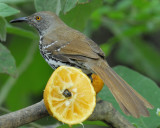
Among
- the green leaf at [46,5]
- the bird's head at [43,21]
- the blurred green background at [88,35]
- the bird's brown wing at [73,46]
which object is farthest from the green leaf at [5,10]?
the bird's head at [43,21]

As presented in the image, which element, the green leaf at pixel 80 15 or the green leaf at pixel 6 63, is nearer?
the green leaf at pixel 6 63

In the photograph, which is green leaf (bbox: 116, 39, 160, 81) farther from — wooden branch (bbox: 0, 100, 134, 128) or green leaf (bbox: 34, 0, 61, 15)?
wooden branch (bbox: 0, 100, 134, 128)

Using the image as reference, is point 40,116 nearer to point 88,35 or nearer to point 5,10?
point 5,10

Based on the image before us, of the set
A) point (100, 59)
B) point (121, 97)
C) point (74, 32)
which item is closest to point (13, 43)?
point (74, 32)

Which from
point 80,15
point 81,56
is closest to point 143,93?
point 81,56

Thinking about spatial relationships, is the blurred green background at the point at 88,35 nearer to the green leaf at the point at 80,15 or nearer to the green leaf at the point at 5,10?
the green leaf at the point at 80,15

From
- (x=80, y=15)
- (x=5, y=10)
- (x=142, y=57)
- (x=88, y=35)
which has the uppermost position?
(x=5, y=10)

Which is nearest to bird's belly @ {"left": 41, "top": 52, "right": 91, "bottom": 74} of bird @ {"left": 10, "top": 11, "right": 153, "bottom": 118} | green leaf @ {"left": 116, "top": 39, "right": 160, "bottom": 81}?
bird @ {"left": 10, "top": 11, "right": 153, "bottom": 118}
